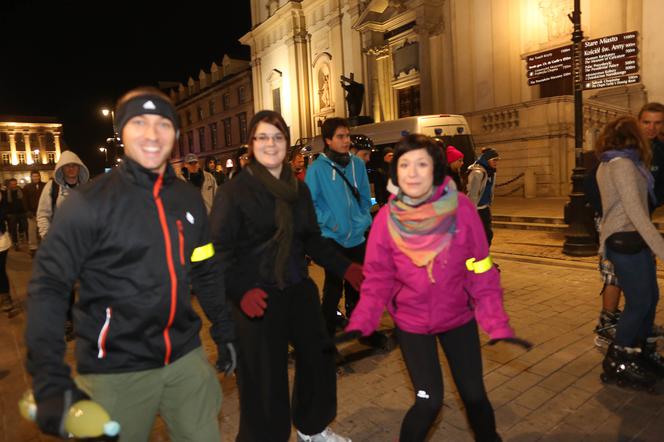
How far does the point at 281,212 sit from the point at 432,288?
35.5 inches

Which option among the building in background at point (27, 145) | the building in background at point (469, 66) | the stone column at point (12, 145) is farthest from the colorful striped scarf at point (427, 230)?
the stone column at point (12, 145)

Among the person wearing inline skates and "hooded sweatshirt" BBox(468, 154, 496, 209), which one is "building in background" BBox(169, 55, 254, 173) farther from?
the person wearing inline skates

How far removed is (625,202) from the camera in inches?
129

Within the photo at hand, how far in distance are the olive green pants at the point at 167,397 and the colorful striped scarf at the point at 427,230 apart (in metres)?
1.07

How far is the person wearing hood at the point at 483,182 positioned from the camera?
6781mm

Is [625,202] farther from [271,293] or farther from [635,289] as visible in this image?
[271,293]

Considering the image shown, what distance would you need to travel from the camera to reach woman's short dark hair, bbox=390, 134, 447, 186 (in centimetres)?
243

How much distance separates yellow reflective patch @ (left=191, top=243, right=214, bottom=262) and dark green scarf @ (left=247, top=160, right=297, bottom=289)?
18.7 inches

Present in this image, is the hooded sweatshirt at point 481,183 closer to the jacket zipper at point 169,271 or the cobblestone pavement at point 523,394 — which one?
the cobblestone pavement at point 523,394

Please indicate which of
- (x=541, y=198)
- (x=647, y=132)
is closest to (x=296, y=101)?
(x=541, y=198)

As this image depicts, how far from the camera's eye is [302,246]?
9.33ft

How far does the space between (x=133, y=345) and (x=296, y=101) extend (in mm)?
34439

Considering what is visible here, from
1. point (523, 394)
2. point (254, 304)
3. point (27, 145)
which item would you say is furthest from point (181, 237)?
point (27, 145)

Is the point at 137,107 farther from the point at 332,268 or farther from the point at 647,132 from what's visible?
the point at 647,132
